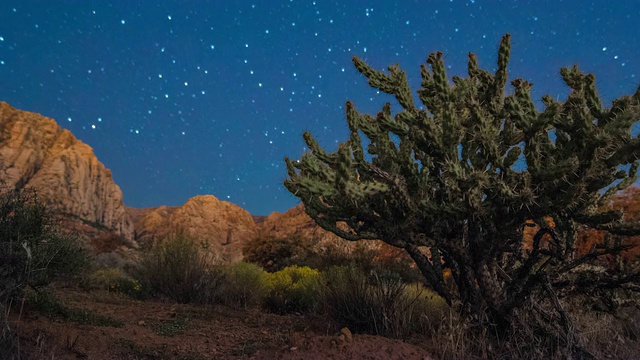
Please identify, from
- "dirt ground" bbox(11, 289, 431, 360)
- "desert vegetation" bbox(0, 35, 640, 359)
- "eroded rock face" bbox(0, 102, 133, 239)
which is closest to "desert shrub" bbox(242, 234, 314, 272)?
"dirt ground" bbox(11, 289, 431, 360)

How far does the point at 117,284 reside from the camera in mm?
13188

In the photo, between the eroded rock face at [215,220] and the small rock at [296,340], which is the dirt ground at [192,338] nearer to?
the small rock at [296,340]

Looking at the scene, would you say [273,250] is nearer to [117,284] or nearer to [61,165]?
[117,284]

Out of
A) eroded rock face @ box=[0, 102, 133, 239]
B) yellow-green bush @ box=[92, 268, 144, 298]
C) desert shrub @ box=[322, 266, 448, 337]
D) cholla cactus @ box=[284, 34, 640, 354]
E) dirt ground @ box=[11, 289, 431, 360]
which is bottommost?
dirt ground @ box=[11, 289, 431, 360]

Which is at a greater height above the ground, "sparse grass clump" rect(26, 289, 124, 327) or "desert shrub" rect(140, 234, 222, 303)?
"desert shrub" rect(140, 234, 222, 303)

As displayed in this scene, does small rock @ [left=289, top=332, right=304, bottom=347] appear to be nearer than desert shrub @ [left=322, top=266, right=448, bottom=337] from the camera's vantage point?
Yes

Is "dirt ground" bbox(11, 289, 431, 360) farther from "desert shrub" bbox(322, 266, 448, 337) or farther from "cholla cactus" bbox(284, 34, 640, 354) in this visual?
"cholla cactus" bbox(284, 34, 640, 354)

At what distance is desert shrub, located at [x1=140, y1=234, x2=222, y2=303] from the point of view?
36.2ft

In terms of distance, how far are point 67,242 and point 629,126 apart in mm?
8102

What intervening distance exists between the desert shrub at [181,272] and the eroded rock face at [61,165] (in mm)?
63061

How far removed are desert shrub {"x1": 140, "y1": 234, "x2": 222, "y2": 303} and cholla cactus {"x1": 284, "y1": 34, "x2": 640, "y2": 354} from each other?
5463mm

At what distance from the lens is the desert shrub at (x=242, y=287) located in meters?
11.2

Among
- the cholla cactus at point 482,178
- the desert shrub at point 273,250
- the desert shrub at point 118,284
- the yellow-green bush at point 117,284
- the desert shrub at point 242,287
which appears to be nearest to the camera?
the cholla cactus at point 482,178

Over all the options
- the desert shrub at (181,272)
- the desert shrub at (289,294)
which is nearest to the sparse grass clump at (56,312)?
the desert shrub at (181,272)
